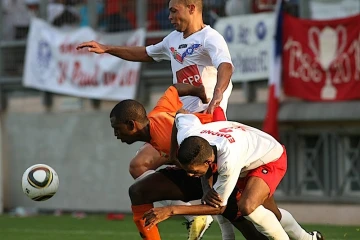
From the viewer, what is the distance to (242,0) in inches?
688

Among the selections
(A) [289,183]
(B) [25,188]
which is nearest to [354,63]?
(A) [289,183]

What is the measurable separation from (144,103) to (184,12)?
873 cm

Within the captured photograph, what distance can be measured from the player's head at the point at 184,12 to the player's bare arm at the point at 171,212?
2110 millimetres

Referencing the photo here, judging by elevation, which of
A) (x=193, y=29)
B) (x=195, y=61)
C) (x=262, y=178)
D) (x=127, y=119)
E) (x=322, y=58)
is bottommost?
(x=322, y=58)

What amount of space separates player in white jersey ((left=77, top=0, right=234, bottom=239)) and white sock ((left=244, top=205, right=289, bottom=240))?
1.07 metres

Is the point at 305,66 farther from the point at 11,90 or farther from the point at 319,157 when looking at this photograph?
the point at 11,90

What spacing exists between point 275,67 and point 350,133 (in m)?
1.47

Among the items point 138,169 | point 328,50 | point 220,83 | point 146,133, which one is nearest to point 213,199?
point 146,133

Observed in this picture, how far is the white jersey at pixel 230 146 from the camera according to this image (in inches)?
338

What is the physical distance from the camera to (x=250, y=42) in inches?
678

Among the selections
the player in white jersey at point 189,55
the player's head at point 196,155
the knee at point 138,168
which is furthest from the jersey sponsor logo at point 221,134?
the knee at point 138,168

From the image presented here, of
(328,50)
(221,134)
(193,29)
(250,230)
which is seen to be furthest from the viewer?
(328,50)

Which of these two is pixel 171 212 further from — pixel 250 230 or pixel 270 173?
pixel 250 230

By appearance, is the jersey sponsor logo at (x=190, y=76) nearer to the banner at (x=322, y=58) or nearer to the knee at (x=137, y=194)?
the knee at (x=137, y=194)
